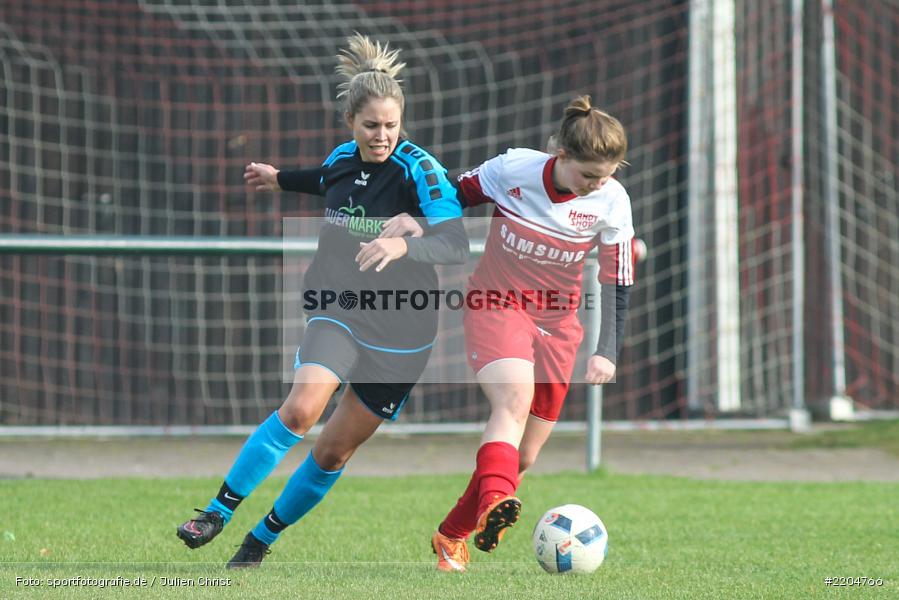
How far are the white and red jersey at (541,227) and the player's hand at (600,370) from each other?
281 millimetres

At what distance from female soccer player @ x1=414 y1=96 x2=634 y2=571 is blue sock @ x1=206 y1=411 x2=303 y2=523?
0.72m

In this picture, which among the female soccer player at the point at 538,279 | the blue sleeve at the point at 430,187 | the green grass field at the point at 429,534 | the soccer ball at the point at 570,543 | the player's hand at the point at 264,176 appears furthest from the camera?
the player's hand at the point at 264,176

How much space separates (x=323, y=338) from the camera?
4.86m

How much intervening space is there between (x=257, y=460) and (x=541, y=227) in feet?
4.53

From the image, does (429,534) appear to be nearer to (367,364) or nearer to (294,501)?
(294,501)

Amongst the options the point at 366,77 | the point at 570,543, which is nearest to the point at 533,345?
the point at 570,543

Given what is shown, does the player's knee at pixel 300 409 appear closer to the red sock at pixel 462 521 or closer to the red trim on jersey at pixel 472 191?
the red sock at pixel 462 521

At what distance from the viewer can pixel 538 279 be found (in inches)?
202

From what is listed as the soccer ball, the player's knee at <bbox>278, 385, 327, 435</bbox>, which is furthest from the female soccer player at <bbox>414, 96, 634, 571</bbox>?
the player's knee at <bbox>278, 385, 327, 435</bbox>

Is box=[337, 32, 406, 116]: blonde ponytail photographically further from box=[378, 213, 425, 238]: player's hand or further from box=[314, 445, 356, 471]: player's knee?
box=[314, 445, 356, 471]: player's knee

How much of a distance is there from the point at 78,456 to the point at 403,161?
5.11m

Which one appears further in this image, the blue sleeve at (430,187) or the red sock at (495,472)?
the blue sleeve at (430,187)

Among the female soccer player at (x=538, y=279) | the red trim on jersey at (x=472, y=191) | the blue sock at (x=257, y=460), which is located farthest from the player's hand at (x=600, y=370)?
the blue sock at (x=257, y=460)

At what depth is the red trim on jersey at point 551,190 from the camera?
4.99 metres
